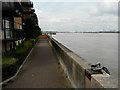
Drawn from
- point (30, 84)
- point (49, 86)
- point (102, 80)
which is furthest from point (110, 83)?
point (30, 84)

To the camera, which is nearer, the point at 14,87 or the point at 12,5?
the point at 14,87

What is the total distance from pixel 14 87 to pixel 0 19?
735cm

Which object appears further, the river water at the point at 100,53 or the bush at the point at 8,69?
the river water at the point at 100,53

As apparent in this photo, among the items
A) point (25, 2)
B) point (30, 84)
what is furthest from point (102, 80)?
point (25, 2)

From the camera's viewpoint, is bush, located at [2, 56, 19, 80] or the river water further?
the river water

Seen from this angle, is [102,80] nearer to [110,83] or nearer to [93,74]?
[110,83]

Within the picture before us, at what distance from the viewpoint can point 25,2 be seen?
137 ft

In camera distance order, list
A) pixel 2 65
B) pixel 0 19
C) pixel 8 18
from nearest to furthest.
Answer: pixel 2 65 → pixel 0 19 → pixel 8 18

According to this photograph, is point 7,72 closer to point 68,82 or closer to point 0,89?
point 0,89

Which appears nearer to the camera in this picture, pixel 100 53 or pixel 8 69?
pixel 8 69

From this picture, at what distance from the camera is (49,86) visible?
19.1 feet

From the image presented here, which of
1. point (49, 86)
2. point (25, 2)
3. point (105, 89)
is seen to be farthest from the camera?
point (25, 2)

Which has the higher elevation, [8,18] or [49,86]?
[8,18]

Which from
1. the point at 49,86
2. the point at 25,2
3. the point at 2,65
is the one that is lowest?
the point at 49,86
